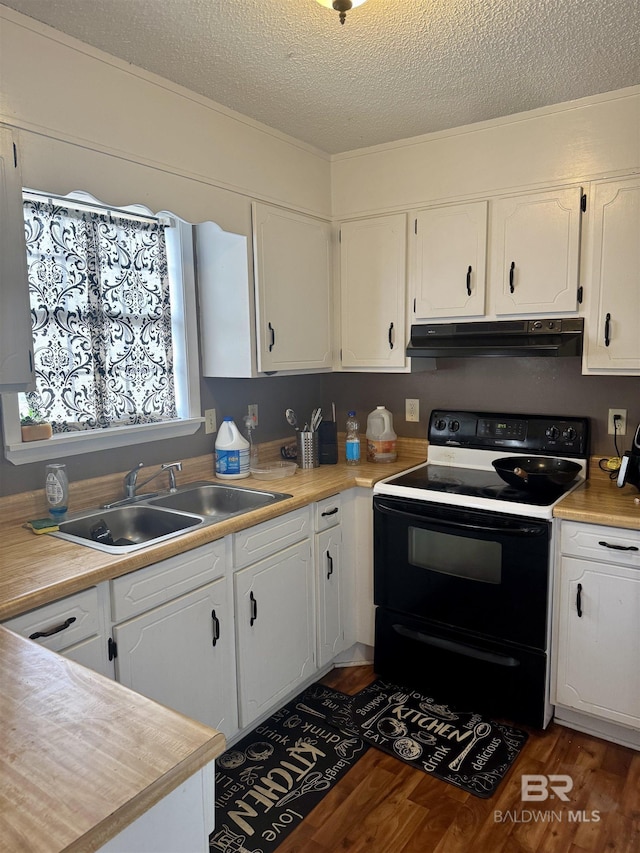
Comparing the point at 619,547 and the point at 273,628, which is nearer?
the point at 619,547

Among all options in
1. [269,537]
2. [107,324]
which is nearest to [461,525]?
[269,537]

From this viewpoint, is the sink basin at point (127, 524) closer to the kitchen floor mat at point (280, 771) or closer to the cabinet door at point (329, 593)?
the cabinet door at point (329, 593)

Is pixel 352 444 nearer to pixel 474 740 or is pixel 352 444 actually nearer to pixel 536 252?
pixel 536 252

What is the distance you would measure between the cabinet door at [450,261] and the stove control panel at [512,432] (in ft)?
1.70

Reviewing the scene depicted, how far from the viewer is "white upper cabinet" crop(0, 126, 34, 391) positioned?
1611mm

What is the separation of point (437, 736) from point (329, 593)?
0.70 m

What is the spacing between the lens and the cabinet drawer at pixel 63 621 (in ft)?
4.93

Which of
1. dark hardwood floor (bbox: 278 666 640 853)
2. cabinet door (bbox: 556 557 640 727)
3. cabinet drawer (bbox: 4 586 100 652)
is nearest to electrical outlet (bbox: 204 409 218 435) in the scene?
cabinet drawer (bbox: 4 586 100 652)

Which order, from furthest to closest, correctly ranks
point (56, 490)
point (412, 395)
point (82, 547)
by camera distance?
point (412, 395) → point (56, 490) → point (82, 547)

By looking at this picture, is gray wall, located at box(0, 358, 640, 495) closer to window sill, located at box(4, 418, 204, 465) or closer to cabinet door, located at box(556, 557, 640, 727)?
window sill, located at box(4, 418, 204, 465)

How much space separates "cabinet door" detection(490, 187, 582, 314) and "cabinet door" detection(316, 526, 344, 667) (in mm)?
1258

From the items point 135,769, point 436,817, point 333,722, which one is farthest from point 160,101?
point 436,817

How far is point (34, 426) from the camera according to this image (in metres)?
2.06

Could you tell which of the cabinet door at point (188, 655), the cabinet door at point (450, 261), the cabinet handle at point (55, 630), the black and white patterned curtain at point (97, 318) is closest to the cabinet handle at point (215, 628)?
the cabinet door at point (188, 655)
